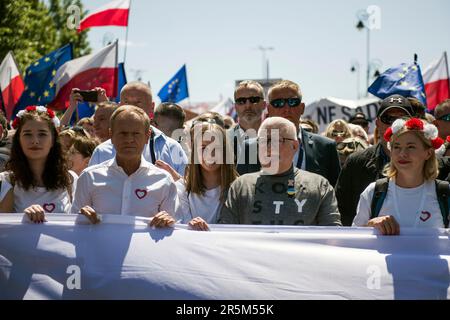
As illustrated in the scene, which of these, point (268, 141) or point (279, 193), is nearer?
Answer: point (279, 193)

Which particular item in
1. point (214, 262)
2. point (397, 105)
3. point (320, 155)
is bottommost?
point (214, 262)

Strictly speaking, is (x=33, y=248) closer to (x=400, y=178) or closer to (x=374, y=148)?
(x=400, y=178)

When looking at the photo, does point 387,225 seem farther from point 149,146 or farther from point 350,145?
point 350,145

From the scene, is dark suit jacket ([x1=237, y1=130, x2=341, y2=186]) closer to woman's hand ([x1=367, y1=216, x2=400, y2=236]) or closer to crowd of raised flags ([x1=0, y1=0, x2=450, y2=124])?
woman's hand ([x1=367, y1=216, x2=400, y2=236])

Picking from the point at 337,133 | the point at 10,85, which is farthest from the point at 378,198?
the point at 10,85

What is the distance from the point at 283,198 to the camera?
4484 millimetres

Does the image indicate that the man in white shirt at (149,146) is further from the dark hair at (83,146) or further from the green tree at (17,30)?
the green tree at (17,30)

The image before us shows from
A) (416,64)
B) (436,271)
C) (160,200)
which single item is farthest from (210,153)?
(416,64)

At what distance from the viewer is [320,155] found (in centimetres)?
571

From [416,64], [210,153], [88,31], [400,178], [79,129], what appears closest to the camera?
[400,178]

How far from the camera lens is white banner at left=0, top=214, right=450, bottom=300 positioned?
3.97 meters

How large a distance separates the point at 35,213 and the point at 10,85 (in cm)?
900

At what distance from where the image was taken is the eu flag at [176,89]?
14.9 meters
